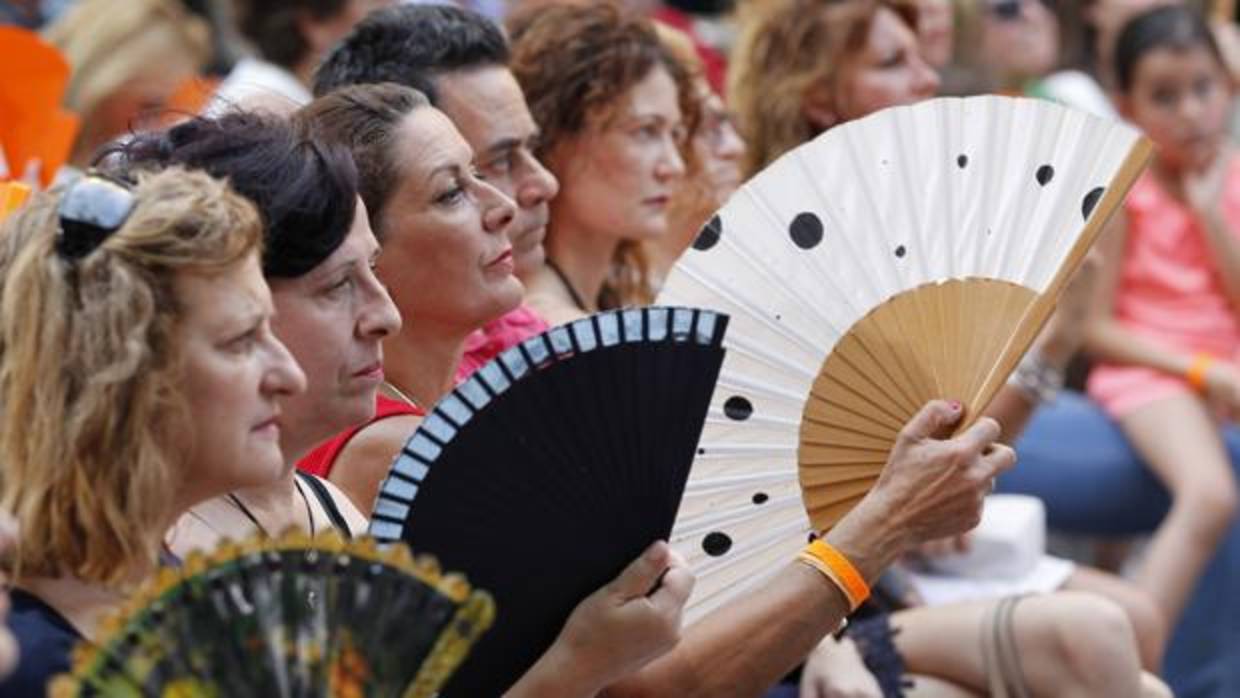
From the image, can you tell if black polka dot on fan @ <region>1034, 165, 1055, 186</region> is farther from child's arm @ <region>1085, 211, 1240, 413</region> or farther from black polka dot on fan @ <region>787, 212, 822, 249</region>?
child's arm @ <region>1085, 211, 1240, 413</region>

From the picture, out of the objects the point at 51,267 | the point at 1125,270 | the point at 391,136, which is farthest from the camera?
the point at 1125,270

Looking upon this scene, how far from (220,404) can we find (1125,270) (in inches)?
149

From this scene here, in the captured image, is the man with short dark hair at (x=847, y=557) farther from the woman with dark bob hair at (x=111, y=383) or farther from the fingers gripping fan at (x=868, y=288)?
the woman with dark bob hair at (x=111, y=383)

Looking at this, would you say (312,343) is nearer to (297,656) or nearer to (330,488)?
(330,488)

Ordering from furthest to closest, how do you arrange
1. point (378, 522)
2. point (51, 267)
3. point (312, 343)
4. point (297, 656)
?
1. point (312, 343)
2. point (378, 522)
3. point (51, 267)
4. point (297, 656)

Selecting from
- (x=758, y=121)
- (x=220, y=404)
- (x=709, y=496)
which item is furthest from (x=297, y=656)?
(x=758, y=121)

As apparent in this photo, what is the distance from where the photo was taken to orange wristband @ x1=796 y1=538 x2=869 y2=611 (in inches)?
103

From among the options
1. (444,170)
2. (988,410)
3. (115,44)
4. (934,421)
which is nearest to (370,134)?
(444,170)

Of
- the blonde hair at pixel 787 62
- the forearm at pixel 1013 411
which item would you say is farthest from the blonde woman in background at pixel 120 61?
the forearm at pixel 1013 411

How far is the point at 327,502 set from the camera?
2.56 metres

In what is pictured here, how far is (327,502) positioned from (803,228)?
64 cm

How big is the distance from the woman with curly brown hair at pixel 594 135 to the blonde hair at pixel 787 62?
802 millimetres

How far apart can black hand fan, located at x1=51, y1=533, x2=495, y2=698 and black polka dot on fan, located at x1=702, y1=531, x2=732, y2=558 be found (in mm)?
838

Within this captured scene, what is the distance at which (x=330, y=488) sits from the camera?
2.61m
